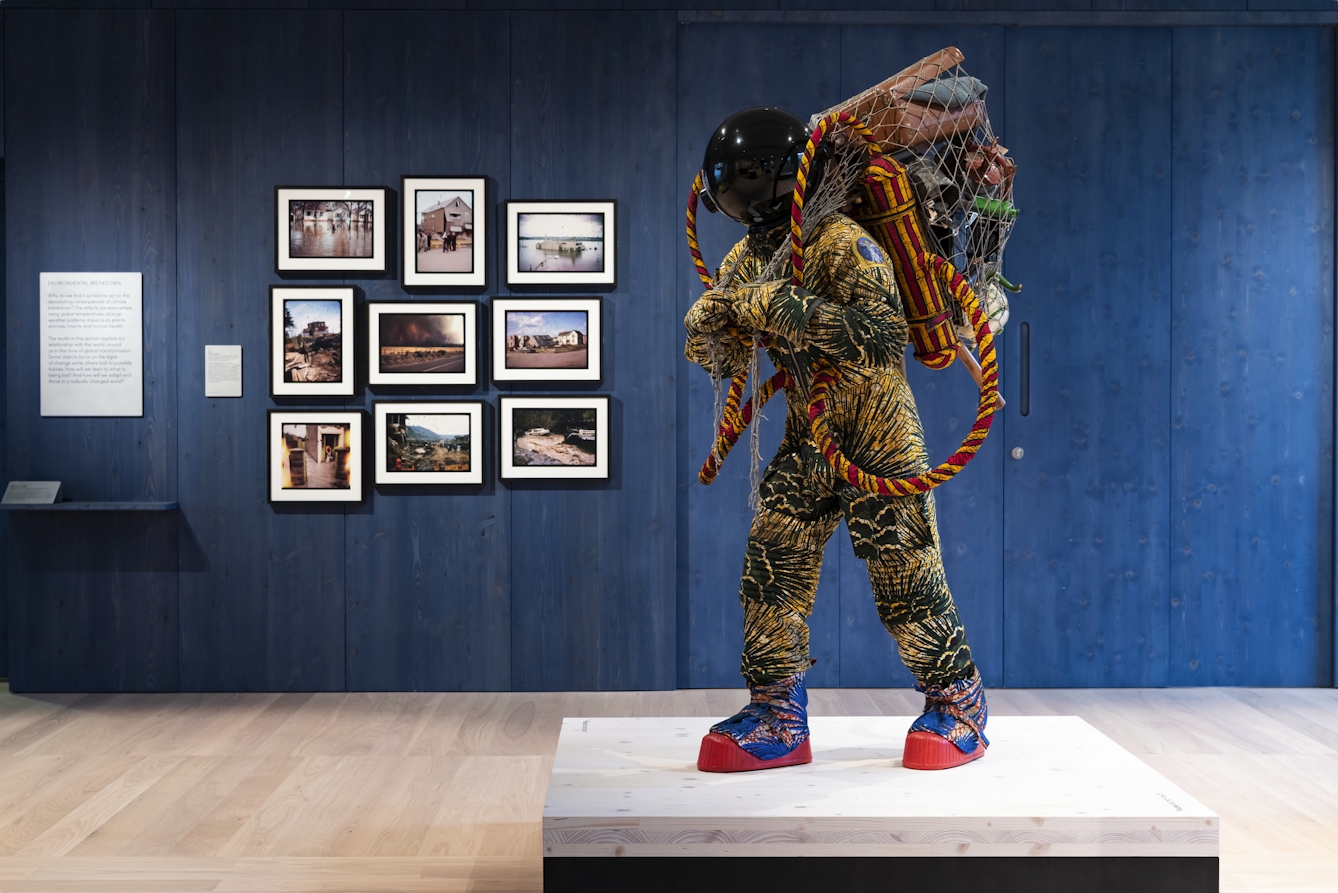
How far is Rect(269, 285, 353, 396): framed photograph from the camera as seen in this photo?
416 cm

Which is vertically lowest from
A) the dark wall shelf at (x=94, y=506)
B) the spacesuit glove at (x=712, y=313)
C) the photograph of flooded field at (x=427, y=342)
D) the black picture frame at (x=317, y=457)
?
the dark wall shelf at (x=94, y=506)

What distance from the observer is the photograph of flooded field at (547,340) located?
13.7 feet

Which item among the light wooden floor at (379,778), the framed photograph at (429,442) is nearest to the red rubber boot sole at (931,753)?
the light wooden floor at (379,778)

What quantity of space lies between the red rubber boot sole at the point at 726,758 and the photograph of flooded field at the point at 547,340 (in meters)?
2.21

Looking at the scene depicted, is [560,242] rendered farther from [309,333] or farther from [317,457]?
[317,457]

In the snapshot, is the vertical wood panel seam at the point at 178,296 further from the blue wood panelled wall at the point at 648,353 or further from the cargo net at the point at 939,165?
the cargo net at the point at 939,165

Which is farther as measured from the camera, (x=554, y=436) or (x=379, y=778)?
(x=554, y=436)

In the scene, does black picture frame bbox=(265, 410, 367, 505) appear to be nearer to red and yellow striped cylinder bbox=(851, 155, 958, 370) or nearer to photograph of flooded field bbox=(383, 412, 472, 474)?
photograph of flooded field bbox=(383, 412, 472, 474)

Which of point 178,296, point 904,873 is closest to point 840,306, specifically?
point 904,873

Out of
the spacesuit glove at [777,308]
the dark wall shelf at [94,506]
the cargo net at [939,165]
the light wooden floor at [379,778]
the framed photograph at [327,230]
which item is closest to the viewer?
the spacesuit glove at [777,308]

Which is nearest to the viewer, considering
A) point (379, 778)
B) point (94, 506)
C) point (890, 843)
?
point (890, 843)

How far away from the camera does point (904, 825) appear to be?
1.88 meters

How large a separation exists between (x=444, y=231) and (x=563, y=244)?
480mm

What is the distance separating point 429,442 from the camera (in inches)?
164
